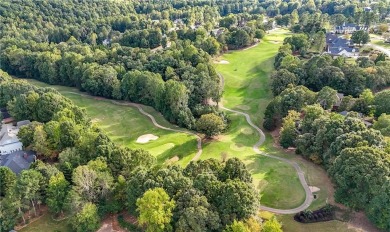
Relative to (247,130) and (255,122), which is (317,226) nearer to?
(247,130)

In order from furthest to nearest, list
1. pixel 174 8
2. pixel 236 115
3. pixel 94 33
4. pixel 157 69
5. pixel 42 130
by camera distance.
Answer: pixel 174 8
pixel 94 33
pixel 157 69
pixel 236 115
pixel 42 130

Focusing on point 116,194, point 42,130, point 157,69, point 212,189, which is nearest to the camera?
point 212,189

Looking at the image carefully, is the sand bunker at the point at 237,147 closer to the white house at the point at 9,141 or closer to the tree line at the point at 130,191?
the tree line at the point at 130,191

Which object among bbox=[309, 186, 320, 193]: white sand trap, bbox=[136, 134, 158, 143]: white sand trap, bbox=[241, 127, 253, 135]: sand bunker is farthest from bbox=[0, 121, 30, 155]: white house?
bbox=[309, 186, 320, 193]: white sand trap

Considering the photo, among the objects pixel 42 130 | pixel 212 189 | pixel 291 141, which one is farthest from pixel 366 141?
pixel 42 130

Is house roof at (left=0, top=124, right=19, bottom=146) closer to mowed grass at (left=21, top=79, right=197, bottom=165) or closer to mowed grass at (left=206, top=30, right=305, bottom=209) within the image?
mowed grass at (left=21, top=79, right=197, bottom=165)

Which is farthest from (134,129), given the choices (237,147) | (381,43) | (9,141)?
(381,43)

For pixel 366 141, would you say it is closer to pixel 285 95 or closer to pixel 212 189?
pixel 212 189
